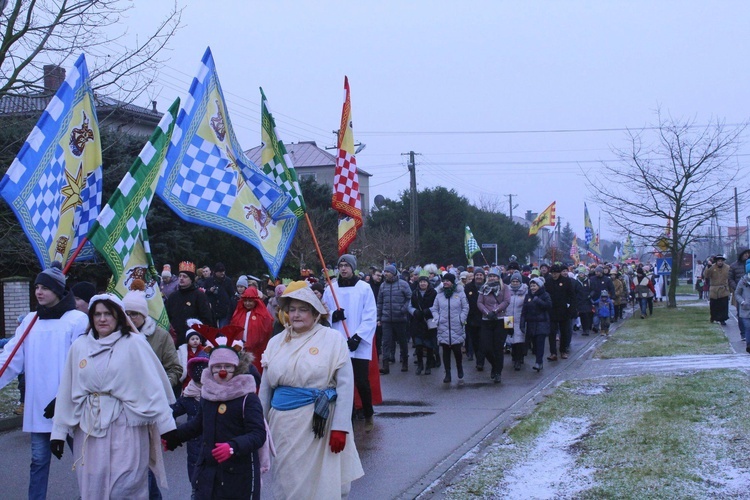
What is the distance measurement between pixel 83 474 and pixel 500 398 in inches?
312

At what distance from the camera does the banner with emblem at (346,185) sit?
11406mm

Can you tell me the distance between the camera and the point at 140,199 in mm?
7918

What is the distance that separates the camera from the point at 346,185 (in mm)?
11453

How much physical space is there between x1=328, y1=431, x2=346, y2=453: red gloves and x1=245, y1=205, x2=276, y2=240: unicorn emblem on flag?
3.90 metres

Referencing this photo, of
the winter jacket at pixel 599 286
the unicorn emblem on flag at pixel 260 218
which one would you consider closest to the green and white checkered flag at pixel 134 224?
the unicorn emblem on flag at pixel 260 218

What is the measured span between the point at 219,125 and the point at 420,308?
25.6 feet

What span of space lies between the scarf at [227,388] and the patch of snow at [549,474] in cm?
256

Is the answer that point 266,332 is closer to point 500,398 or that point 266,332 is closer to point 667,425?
point 500,398

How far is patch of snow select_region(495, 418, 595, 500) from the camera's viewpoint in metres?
6.98

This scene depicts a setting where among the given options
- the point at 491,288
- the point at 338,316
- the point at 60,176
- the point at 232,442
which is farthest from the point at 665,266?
the point at 232,442

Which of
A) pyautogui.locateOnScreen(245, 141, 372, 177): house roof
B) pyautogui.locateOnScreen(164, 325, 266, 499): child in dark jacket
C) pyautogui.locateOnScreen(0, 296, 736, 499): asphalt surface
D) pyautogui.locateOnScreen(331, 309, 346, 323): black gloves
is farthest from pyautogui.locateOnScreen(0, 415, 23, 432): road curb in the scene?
pyautogui.locateOnScreen(245, 141, 372, 177): house roof

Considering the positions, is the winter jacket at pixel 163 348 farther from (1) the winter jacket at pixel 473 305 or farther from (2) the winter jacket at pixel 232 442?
(1) the winter jacket at pixel 473 305

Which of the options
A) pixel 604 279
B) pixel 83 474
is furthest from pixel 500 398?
pixel 604 279

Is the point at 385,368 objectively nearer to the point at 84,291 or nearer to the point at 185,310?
the point at 185,310
